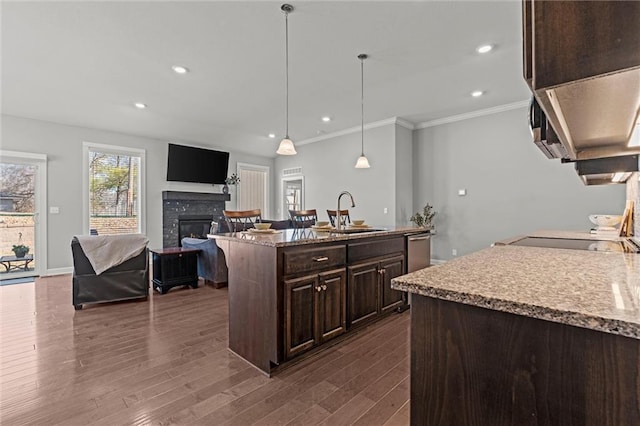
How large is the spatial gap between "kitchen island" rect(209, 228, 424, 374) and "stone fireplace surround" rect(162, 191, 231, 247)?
15.3 ft

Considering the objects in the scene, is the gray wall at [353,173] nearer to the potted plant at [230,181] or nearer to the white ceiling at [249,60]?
the white ceiling at [249,60]

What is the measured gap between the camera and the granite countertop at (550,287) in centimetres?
61

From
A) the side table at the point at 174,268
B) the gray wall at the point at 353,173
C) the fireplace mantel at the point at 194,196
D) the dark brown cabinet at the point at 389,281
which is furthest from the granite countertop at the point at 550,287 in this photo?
the fireplace mantel at the point at 194,196

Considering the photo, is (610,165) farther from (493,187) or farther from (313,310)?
(493,187)

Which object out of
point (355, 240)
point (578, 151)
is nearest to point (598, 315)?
point (578, 151)

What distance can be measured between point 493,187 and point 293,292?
4.69 metres

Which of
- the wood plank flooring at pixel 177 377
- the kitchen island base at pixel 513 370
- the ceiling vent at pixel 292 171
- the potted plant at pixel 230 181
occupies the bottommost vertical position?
the wood plank flooring at pixel 177 377

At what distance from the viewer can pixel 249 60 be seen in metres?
3.61

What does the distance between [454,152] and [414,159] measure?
0.81 m

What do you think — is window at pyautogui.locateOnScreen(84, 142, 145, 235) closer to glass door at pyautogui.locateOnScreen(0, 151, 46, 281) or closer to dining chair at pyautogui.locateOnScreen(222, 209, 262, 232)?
glass door at pyautogui.locateOnScreen(0, 151, 46, 281)

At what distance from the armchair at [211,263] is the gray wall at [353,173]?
10.3 ft

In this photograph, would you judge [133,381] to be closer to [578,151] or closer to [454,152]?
[578,151]

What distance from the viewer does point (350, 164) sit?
22.3 feet

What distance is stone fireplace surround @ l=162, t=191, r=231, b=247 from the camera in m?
6.67
